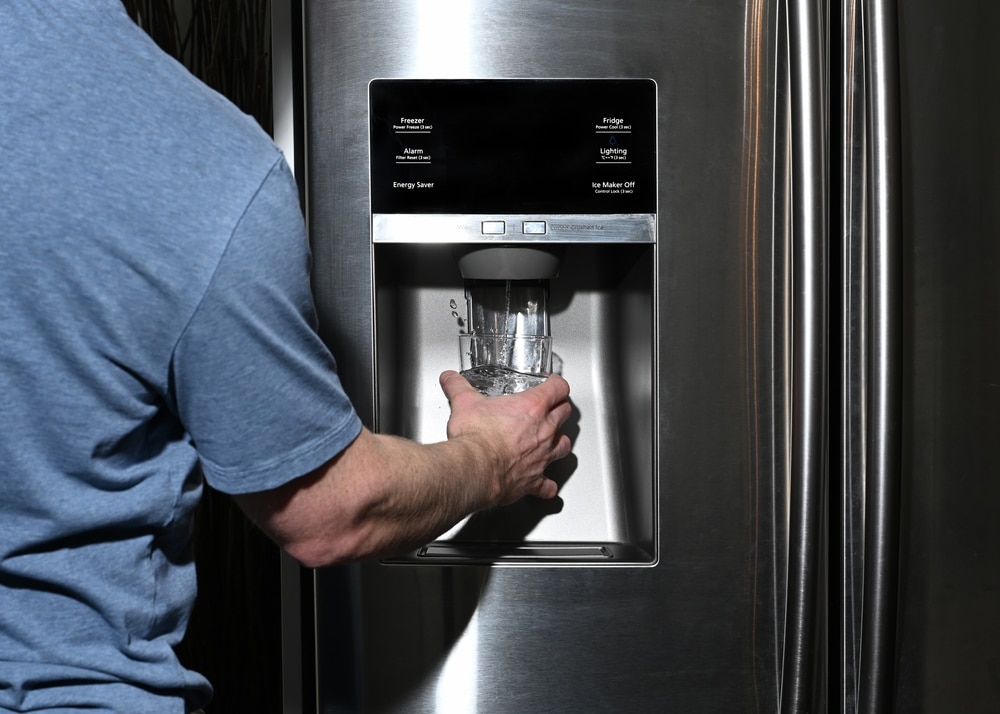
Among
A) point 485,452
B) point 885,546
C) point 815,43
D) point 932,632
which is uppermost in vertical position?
point 815,43

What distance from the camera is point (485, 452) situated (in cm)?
94

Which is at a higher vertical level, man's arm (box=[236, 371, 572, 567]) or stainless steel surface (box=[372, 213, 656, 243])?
stainless steel surface (box=[372, 213, 656, 243])

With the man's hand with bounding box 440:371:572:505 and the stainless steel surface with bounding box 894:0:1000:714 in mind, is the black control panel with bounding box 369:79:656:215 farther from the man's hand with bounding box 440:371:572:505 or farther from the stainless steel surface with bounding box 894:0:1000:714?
the stainless steel surface with bounding box 894:0:1000:714

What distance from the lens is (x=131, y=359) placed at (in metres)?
0.60

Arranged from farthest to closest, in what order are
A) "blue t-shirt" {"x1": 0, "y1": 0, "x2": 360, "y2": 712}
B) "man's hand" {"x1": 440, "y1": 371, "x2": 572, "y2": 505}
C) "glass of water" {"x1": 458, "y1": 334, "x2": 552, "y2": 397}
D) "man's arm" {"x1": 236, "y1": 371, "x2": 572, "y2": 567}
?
"glass of water" {"x1": 458, "y1": 334, "x2": 552, "y2": 397}, "man's hand" {"x1": 440, "y1": 371, "x2": 572, "y2": 505}, "man's arm" {"x1": 236, "y1": 371, "x2": 572, "y2": 567}, "blue t-shirt" {"x1": 0, "y1": 0, "x2": 360, "y2": 712}

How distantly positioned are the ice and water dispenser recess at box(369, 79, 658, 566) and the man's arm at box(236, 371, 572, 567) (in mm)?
85

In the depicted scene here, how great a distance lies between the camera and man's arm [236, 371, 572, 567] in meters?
0.69

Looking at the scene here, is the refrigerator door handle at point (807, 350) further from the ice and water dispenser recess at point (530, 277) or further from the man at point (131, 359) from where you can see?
the man at point (131, 359)

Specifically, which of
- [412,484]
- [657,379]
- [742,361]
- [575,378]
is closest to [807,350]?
[742,361]

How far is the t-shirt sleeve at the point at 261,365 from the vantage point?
589 millimetres

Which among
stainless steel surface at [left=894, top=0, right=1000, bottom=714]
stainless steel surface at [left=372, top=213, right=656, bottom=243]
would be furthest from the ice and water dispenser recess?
stainless steel surface at [left=894, top=0, right=1000, bottom=714]

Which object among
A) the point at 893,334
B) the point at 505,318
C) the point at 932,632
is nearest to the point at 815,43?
the point at 893,334

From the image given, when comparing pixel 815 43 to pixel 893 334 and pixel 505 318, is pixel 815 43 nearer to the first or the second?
pixel 893 334

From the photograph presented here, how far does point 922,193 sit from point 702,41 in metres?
0.32
